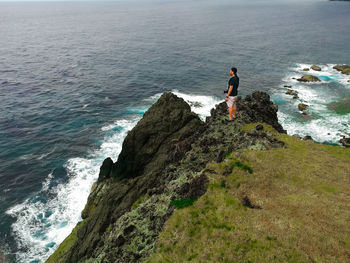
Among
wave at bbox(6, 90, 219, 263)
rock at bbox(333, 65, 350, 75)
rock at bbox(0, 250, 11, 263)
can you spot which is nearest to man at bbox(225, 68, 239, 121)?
wave at bbox(6, 90, 219, 263)

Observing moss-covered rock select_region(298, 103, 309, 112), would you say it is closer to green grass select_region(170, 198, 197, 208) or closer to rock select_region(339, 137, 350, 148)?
rock select_region(339, 137, 350, 148)

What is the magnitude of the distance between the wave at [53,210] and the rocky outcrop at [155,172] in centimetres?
399

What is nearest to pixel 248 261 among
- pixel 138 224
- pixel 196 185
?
pixel 196 185

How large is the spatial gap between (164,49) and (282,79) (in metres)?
66.5

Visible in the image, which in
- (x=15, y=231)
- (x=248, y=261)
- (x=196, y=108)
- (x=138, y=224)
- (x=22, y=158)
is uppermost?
(x=248, y=261)

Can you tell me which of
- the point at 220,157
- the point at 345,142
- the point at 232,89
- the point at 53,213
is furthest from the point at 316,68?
the point at 53,213

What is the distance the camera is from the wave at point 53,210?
32.4 m

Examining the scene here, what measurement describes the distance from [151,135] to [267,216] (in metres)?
20.5

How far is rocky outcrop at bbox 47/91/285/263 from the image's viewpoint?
17.1 m

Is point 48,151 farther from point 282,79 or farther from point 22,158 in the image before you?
point 282,79

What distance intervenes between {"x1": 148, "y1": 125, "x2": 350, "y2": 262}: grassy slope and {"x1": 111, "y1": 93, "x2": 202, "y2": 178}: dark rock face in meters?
13.3

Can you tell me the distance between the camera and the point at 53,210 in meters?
37.4

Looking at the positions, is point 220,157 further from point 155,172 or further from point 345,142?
point 345,142

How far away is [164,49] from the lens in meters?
128
